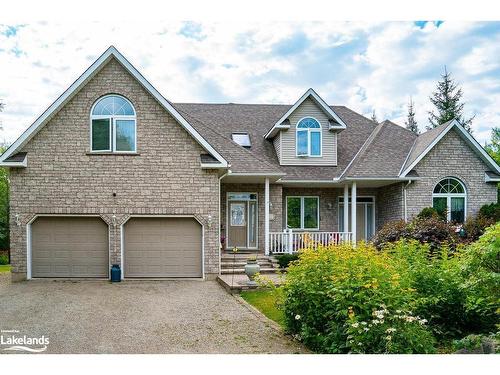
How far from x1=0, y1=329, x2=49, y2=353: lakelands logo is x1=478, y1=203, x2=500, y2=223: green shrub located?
47.1 ft

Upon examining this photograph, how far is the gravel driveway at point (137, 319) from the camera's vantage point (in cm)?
746

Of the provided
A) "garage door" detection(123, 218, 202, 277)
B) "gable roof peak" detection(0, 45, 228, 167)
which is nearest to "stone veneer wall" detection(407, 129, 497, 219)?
"gable roof peak" detection(0, 45, 228, 167)

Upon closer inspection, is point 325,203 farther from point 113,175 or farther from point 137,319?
Answer: point 137,319

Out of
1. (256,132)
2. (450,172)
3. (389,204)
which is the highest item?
(256,132)

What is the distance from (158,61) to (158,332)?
6.26 metres

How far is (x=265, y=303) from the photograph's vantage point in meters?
10.8

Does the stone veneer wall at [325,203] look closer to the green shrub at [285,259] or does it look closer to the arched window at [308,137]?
the arched window at [308,137]

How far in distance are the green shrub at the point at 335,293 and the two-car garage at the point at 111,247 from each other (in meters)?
6.92

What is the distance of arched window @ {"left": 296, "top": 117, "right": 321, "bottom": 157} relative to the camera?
1914 cm

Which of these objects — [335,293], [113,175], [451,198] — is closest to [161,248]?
[113,175]

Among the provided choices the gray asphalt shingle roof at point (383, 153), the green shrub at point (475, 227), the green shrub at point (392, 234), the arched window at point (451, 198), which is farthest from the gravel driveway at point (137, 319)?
the arched window at point (451, 198)

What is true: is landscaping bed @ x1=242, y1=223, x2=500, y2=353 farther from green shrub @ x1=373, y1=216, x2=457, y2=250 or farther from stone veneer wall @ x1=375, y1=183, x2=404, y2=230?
stone veneer wall @ x1=375, y1=183, x2=404, y2=230

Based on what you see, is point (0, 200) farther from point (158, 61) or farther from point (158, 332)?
point (158, 332)

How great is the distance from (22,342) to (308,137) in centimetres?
1380
